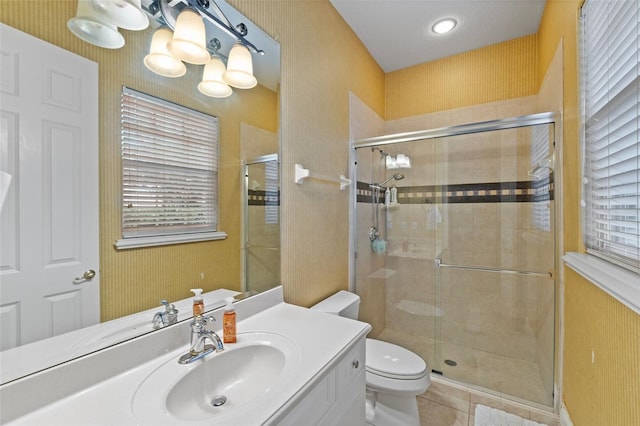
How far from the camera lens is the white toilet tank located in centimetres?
171

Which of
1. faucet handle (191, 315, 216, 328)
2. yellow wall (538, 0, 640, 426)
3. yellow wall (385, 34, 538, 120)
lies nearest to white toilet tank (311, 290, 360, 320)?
faucet handle (191, 315, 216, 328)

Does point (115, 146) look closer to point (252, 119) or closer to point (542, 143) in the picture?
point (252, 119)

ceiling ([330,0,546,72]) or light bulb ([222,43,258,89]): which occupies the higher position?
ceiling ([330,0,546,72])

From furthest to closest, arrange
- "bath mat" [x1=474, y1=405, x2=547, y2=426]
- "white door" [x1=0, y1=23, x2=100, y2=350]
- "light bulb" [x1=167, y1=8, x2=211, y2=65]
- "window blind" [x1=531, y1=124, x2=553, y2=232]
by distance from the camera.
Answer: "window blind" [x1=531, y1=124, x2=553, y2=232]
"bath mat" [x1=474, y1=405, x2=547, y2=426]
"light bulb" [x1=167, y1=8, x2=211, y2=65]
"white door" [x1=0, y1=23, x2=100, y2=350]

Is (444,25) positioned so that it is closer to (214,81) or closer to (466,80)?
(466,80)

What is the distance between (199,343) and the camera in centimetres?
89

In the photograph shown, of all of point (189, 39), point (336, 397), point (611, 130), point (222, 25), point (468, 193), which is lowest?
point (336, 397)

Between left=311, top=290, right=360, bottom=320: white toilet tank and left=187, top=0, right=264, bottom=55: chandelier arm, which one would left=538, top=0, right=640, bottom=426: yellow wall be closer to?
left=311, top=290, right=360, bottom=320: white toilet tank

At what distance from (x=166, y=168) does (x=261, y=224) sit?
51 cm

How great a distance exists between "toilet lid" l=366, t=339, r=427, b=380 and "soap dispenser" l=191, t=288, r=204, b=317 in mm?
1013

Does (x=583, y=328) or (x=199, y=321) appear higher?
(x=199, y=321)

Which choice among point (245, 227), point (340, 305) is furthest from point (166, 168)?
point (340, 305)

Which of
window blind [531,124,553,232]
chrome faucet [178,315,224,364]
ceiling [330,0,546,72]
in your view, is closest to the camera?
chrome faucet [178,315,224,364]

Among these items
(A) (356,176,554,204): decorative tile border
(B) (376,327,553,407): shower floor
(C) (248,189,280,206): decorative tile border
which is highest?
(A) (356,176,554,204): decorative tile border
